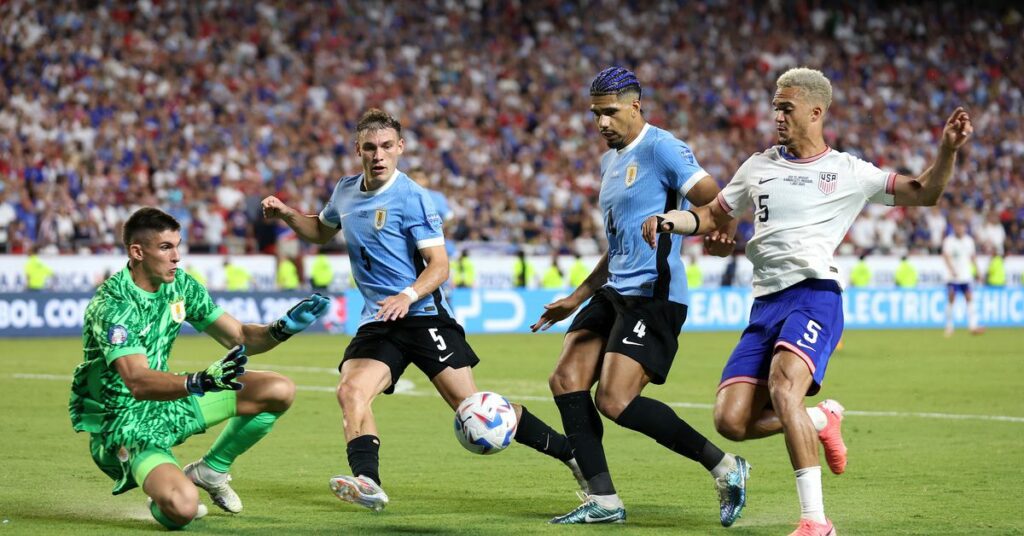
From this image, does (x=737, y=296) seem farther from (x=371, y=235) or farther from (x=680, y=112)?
(x=371, y=235)

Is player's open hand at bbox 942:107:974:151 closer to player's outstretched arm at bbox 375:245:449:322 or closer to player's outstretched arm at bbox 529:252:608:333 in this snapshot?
player's outstretched arm at bbox 529:252:608:333

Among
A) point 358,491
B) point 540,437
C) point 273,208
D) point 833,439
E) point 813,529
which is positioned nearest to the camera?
point 813,529

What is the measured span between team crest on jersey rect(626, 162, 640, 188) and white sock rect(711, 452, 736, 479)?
4.99 ft

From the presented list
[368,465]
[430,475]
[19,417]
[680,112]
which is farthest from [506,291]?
[368,465]

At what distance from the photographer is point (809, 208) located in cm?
683

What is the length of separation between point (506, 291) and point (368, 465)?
20311 millimetres

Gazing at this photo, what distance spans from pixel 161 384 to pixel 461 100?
27837 millimetres

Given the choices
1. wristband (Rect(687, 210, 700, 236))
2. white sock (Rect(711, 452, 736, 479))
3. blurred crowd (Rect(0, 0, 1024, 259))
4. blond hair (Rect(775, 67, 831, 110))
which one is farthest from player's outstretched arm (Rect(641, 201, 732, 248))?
blurred crowd (Rect(0, 0, 1024, 259))

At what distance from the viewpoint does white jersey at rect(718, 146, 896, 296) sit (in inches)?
268

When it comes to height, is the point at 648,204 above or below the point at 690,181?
below

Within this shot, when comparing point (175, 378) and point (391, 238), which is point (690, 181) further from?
point (175, 378)

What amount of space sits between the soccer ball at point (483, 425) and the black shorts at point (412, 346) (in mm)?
502

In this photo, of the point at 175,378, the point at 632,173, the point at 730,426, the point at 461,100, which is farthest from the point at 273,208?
the point at 461,100

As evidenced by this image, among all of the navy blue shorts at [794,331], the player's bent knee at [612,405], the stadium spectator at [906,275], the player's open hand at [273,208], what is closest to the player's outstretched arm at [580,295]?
the player's bent knee at [612,405]
